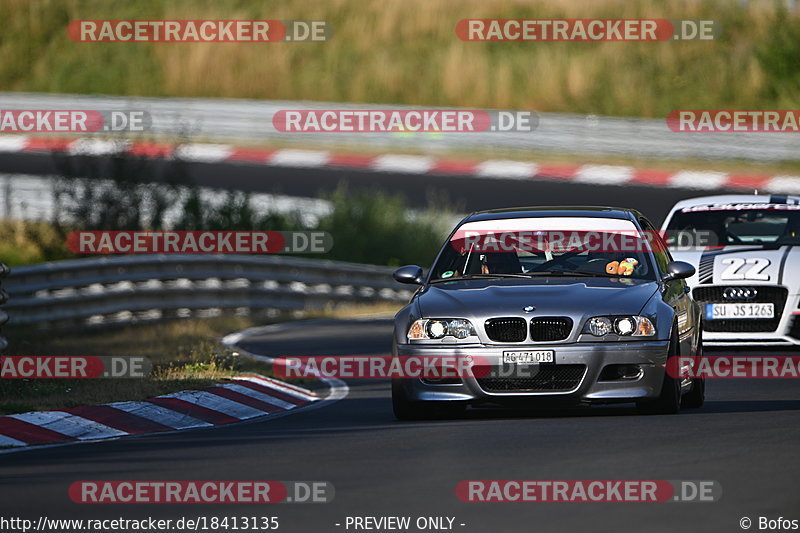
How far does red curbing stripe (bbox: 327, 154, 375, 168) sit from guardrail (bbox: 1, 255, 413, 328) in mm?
9483

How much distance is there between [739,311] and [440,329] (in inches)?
216

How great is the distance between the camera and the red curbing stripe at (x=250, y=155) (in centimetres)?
3650

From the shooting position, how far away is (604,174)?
34281 millimetres

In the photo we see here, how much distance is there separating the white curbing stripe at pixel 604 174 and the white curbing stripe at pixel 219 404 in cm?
2189

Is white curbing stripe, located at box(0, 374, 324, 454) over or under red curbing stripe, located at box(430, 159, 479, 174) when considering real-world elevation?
under

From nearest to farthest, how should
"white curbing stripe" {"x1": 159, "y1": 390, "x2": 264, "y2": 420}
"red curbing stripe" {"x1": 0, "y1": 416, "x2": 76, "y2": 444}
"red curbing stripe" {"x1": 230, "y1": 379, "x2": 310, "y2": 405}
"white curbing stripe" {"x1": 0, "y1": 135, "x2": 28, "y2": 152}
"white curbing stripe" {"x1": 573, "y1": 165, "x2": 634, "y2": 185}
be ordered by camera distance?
"red curbing stripe" {"x1": 0, "y1": 416, "x2": 76, "y2": 444}, "white curbing stripe" {"x1": 159, "y1": 390, "x2": 264, "y2": 420}, "red curbing stripe" {"x1": 230, "y1": 379, "x2": 310, "y2": 405}, "white curbing stripe" {"x1": 573, "y1": 165, "x2": 634, "y2": 185}, "white curbing stripe" {"x1": 0, "y1": 135, "x2": 28, "y2": 152}

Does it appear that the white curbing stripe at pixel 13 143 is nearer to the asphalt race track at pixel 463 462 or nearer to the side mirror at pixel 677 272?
the asphalt race track at pixel 463 462

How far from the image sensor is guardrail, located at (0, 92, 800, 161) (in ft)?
118

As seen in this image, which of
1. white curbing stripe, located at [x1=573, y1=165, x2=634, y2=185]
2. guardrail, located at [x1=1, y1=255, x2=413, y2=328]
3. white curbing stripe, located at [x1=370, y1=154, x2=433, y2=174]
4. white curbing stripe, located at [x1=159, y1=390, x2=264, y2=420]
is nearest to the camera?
white curbing stripe, located at [x1=159, y1=390, x2=264, y2=420]

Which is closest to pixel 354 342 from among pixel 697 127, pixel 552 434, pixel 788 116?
pixel 552 434

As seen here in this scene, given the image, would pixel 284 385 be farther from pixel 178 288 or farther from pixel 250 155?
pixel 250 155

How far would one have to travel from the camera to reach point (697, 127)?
126ft

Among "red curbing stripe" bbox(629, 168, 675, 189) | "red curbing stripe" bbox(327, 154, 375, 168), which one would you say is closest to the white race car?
"red curbing stripe" bbox(629, 168, 675, 189)

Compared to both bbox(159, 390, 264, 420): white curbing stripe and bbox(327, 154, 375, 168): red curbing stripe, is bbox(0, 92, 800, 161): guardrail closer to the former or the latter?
bbox(327, 154, 375, 168): red curbing stripe
